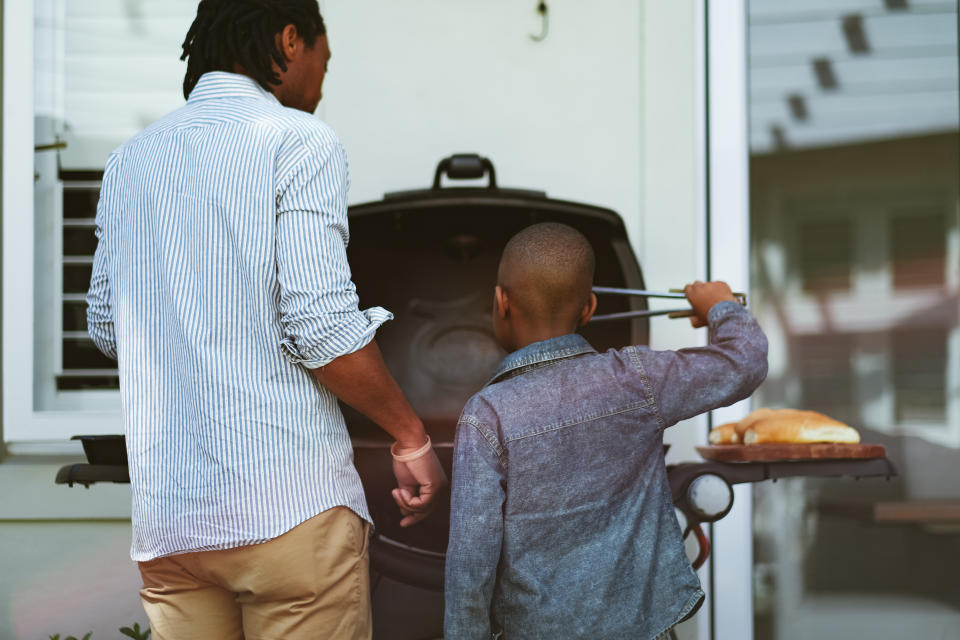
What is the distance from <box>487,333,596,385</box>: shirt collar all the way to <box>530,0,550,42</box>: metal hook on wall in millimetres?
1399

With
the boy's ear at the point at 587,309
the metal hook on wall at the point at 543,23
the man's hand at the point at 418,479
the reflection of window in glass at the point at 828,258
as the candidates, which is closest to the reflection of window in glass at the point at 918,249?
the reflection of window in glass at the point at 828,258

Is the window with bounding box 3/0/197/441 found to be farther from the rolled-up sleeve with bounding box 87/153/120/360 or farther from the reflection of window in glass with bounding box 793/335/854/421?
the reflection of window in glass with bounding box 793/335/854/421

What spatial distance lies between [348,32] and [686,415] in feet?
5.47

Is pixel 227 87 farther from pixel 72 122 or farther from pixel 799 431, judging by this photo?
pixel 72 122

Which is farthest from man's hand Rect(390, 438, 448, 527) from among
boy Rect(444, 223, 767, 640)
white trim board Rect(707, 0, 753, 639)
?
white trim board Rect(707, 0, 753, 639)

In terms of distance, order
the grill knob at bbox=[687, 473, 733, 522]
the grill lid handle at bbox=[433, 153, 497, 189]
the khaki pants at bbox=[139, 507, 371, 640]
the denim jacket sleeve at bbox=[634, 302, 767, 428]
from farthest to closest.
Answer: the grill lid handle at bbox=[433, 153, 497, 189] → the grill knob at bbox=[687, 473, 733, 522] → the denim jacket sleeve at bbox=[634, 302, 767, 428] → the khaki pants at bbox=[139, 507, 371, 640]

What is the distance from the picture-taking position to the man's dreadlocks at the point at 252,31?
4.12 feet

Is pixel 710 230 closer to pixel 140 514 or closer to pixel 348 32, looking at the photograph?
pixel 348 32

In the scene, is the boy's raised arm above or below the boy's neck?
below

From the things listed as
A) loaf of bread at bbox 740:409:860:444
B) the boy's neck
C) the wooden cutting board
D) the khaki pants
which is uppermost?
the boy's neck

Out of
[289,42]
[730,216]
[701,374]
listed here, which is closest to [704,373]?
[701,374]

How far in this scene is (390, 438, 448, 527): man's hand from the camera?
1222 millimetres

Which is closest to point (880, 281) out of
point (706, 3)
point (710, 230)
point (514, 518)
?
point (710, 230)

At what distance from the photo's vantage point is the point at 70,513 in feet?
7.63
